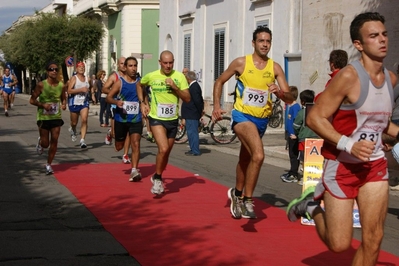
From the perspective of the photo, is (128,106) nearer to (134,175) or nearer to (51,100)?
(134,175)

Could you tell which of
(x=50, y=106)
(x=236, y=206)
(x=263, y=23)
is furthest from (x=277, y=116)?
(x=236, y=206)

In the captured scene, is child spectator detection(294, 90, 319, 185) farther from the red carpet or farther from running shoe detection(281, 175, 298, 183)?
the red carpet

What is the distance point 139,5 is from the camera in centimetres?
4906

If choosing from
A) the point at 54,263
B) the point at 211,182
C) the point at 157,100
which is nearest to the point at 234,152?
the point at 211,182

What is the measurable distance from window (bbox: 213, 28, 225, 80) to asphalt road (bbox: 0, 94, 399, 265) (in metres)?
10.7

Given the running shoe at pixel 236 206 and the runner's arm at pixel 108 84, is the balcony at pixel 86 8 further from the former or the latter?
the running shoe at pixel 236 206

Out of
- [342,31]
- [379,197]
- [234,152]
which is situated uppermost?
[342,31]

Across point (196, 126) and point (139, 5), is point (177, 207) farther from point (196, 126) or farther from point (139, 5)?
point (139, 5)

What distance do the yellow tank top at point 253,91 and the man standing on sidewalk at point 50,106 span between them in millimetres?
5120

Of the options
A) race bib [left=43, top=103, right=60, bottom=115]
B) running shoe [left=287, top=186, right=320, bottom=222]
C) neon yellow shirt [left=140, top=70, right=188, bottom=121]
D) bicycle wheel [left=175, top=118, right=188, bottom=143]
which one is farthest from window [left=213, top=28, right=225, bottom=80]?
running shoe [left=287, top=186, right=320, bottom=222]

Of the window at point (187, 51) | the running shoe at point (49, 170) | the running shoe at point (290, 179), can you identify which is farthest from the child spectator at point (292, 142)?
the window at point (187, 51)

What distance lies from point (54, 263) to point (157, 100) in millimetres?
4525

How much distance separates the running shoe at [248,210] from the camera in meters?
8.87

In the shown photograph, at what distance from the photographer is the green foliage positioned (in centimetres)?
5416
